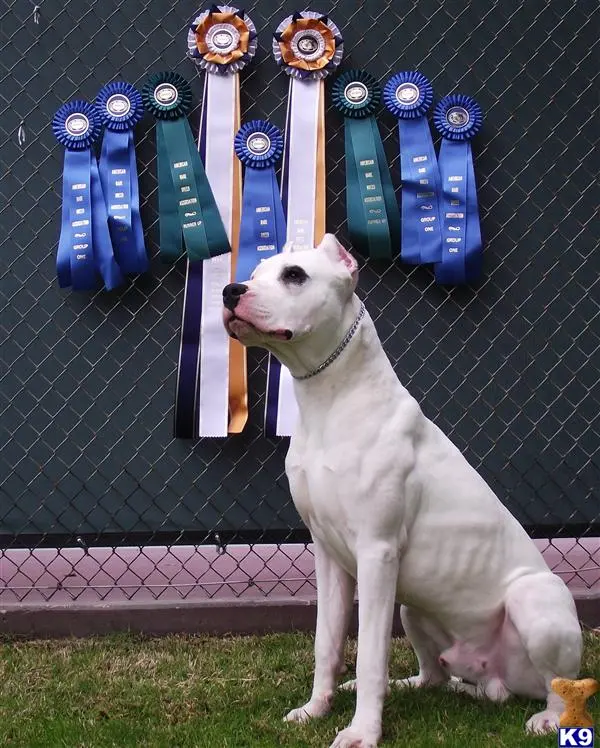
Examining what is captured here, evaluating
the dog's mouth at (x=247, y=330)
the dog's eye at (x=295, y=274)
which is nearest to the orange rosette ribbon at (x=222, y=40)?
the dog's eye at (x=295, y=274)

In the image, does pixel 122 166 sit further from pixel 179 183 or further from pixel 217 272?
pixel 217 272

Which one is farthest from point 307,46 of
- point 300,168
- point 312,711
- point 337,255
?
point 312,711

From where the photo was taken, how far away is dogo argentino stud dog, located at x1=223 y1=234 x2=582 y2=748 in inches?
92.4

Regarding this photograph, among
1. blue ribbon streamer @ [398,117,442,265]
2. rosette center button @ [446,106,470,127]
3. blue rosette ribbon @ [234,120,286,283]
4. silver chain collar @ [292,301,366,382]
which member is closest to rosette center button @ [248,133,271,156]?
blue rosette ribbon @ [234,120,286,283]

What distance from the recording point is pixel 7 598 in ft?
12.5

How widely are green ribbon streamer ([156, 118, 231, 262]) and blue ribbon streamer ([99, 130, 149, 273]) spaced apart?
11 centimetres

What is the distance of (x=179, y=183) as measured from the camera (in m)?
3.88

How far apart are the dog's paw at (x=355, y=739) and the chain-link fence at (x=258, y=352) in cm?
162

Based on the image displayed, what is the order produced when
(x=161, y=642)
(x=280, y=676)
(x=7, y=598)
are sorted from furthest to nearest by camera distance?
1. (x=7, y=598)
2. (x=161, y=642)
3. (x=280, y=676)

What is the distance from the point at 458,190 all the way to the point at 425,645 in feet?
6.53

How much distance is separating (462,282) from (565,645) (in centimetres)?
192

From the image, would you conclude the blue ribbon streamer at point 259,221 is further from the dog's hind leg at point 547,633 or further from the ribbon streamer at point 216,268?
the dog's hind leg at point 547,633

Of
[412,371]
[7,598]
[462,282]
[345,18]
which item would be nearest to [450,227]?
[462,282]

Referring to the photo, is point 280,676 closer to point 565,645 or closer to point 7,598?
point 565,645
